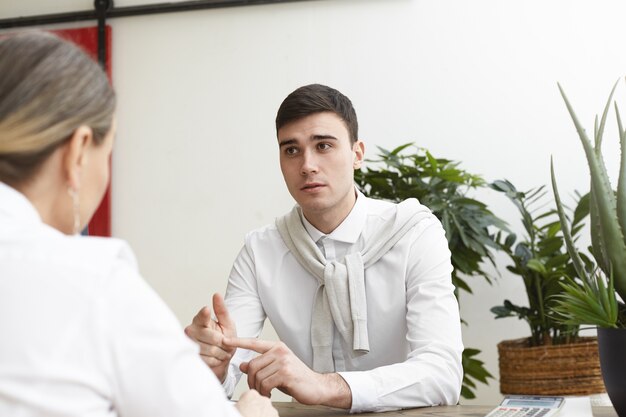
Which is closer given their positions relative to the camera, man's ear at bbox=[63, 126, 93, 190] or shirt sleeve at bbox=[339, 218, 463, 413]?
man's ear at bbox=[63, 126, 93, 190]

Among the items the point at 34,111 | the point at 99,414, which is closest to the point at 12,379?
the point at 99,414

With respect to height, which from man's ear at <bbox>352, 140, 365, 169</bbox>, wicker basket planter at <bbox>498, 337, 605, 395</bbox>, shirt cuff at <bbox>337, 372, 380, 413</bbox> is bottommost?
wicker basket planter at <bbox>498, 337, 605, 395</bbox>

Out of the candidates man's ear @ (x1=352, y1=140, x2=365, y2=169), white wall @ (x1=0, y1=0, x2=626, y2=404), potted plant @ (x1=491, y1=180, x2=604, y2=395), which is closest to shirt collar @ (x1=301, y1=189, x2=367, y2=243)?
man's ear @ (x1=352, y1=140, x2=365, y2=169)

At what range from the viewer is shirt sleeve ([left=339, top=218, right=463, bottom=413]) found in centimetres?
166

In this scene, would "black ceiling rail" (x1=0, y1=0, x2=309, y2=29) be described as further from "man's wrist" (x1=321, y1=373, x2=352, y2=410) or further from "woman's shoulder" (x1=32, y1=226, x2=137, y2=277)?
"woman's shoulder" (x1=32, y1=226, x2=137, y2=277)

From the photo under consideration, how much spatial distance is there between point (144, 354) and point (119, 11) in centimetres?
361

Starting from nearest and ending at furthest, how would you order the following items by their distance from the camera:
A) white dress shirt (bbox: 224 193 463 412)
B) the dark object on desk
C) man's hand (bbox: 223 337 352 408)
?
1. the dark object on desk
2. man's hand (bbox: 223 337 352 408)
3. white dress shirt (bbox: 224 193 463 412)

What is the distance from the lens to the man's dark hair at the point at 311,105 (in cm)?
220

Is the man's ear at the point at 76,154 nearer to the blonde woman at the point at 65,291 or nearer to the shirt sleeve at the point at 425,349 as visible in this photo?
the blonde woman at the point at 65,291

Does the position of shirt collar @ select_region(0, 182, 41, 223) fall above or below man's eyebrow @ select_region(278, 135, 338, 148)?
below

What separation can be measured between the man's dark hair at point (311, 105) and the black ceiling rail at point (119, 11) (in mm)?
1786

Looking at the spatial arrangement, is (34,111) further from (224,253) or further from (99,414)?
(224,253)

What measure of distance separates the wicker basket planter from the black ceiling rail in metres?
2.03

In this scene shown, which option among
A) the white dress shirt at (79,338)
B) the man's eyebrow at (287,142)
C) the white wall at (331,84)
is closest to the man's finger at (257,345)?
the man's eyebrow at (287,142)
